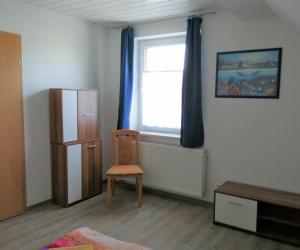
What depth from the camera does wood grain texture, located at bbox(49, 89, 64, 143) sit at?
3374 mm

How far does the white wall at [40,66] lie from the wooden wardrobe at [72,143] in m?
0.12

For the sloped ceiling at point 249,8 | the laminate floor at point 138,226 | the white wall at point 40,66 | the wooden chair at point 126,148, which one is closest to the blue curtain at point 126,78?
the wooden chair at point 126,148

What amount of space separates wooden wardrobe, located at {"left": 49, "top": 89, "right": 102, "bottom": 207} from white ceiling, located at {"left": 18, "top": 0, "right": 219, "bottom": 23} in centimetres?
97

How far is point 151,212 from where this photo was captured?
340cm

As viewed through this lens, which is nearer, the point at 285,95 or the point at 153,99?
the point at 285,95

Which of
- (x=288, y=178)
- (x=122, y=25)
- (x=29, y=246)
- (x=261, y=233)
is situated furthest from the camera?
(x=122, y=25)

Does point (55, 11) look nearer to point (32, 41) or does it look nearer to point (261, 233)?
point (32, 41)

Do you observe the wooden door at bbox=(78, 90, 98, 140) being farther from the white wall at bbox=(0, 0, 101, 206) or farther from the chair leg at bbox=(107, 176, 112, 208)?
the chair leg at bbox=(107, 176, 112, 208)

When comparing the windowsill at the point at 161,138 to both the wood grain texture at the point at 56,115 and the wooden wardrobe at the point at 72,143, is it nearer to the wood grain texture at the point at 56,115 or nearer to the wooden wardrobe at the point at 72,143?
the wooden wardrobe at the point at 72,143

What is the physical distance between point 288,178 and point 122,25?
2.93 m

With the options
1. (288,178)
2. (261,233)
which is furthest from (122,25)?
(261,233)

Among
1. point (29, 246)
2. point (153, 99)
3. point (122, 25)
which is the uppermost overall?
point (122, 25)

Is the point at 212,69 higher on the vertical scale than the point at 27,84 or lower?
higher

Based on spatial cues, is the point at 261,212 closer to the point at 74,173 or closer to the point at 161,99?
the point at 161,99
